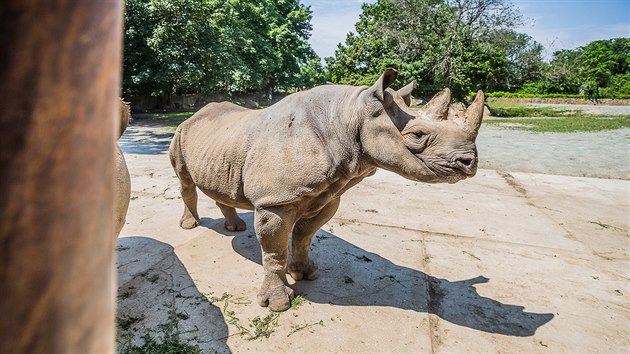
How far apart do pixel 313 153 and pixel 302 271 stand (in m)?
1.31

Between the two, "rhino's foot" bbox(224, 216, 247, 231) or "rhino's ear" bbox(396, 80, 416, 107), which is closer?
"rhino's ear" bbox(396, 80, 416, 107)

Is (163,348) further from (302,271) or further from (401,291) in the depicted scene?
(401,291)

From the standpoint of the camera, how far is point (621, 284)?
3.42 meters

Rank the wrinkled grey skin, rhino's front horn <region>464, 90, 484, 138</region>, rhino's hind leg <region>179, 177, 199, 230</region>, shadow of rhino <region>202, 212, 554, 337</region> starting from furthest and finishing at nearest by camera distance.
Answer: rhino's hind leg <region>179, 177, 199, 230</region> → shadow of rhino <region>202, 212, 554, 337</region> → rhino's front horn <region>464, 90, 484, 138</region> → the wrinkled grey skin

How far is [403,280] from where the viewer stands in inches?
131

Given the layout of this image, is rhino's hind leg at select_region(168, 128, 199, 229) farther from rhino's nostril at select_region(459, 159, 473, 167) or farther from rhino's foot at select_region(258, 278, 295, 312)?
rhino's nostril at select_region(459, 159, 473, 167)

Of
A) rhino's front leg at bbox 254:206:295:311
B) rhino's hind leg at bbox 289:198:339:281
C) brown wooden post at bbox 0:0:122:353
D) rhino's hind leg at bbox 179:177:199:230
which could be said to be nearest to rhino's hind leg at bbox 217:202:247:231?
rhino's hind leg at bbox 179:177:199:230

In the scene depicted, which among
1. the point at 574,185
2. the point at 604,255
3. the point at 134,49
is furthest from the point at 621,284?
the point at 134,49

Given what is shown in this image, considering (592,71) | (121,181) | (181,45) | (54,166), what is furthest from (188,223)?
(592,71)

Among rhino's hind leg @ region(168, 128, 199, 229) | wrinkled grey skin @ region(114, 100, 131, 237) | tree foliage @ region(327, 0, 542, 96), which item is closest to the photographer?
wrinkled grey skin @ region(114, 100, 131, 237)

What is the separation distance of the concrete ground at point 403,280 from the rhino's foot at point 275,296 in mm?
68

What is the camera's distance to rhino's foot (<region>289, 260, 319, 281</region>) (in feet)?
10.8

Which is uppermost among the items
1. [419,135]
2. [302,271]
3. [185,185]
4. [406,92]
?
[406,92]

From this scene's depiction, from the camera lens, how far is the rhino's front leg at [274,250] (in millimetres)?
2645
